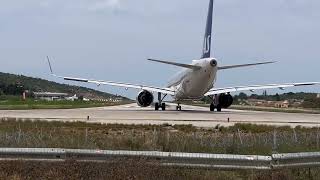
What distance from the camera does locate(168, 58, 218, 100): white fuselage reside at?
2336 inches

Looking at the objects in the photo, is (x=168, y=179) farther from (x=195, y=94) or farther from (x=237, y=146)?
(x=195, y=94)

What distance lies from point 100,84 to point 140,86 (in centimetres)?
472

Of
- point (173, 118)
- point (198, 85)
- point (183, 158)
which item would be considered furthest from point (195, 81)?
point (183, 158)

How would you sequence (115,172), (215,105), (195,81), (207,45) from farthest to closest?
1. (215,105)
2. (207,45)
3. (195,81)
4. (115,172)

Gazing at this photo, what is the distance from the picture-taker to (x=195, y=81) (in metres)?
61.5

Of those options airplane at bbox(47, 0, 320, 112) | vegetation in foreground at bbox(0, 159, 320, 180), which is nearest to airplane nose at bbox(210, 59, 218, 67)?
airplane at bbox(47, 0, 320, 112)

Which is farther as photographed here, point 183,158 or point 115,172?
point 183,158

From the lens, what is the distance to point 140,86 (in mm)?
68750

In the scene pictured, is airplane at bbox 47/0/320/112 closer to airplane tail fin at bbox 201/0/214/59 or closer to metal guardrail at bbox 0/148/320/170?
airplane tail fin at bbox 201/0/214/59

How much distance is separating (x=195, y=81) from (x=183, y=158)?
1933 inches

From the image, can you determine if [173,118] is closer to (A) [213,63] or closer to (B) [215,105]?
(A) [213,63]

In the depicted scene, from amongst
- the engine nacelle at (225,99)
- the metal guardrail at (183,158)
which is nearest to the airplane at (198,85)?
the engine nacelle at (225,99)

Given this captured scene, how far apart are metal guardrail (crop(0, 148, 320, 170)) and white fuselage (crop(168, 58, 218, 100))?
45967 mm

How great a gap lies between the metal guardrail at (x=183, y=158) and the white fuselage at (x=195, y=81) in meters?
46.0
